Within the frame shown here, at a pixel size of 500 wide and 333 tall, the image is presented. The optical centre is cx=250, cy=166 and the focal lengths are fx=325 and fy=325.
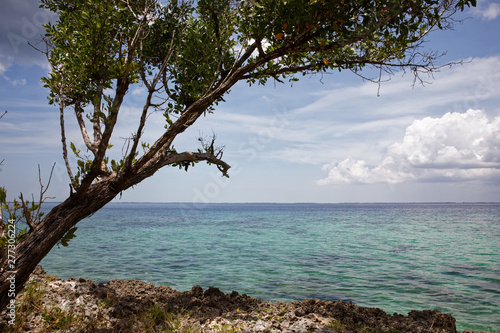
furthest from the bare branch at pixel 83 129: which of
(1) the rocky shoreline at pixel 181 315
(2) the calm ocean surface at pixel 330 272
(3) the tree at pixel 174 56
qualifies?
(2) the calm ocean surface at pixel 330 272

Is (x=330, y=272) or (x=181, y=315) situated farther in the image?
(x=330, y=272)

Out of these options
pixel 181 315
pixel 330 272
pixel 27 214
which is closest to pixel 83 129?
pixel 27 214

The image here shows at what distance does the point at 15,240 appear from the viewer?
17.1ft

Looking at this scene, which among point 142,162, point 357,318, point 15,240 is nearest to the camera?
point 15,240

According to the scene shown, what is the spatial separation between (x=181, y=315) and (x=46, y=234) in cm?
314

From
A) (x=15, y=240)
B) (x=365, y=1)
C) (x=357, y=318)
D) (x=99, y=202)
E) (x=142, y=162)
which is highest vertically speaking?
(x=365, y=1)

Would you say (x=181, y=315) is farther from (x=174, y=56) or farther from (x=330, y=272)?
(x=330, y=272)

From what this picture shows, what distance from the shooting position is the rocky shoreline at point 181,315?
19.8ft

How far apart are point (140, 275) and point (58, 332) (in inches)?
312

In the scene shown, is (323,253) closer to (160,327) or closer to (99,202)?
(160,327)

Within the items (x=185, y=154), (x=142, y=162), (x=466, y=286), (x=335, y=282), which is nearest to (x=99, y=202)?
(x=142, y=162)

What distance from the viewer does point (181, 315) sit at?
6797 mm

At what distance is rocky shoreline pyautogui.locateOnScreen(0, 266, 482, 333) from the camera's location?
19.8ft

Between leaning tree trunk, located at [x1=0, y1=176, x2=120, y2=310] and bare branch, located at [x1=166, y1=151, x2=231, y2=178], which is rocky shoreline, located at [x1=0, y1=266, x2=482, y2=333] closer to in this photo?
leaning tree trunk, located at [x1=0, y1=176, x2=120, y2=310]
